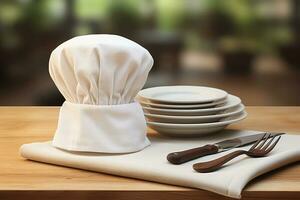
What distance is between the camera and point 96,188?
76 cm

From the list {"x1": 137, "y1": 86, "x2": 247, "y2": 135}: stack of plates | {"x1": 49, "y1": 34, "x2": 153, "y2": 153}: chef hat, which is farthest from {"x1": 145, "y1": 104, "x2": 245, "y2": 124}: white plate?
{"x1": 49, "y1": 34, "x2": 153, "y2": 153}: chef hat

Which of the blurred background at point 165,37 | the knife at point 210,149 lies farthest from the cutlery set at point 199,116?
the blurred background at point 165,37

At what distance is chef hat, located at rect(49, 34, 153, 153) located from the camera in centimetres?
86

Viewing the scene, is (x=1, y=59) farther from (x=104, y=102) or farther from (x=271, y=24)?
(x=104, y=102)

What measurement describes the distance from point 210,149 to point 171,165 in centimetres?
9

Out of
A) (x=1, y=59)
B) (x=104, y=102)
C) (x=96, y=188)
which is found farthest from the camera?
(x=1, y=59)

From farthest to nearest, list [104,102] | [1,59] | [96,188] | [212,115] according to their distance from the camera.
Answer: [1,59] → [212,115] → [104,102] → [96,188]

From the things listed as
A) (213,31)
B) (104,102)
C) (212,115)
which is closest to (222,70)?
(213,31)

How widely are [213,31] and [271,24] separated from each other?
22 centimetres

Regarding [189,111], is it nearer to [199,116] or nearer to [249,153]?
[199,116]

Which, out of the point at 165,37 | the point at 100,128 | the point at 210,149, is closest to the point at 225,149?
the point at 210,149

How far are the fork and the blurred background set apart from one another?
970 mm

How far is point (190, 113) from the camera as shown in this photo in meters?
0.99

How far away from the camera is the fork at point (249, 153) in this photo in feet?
2.59
